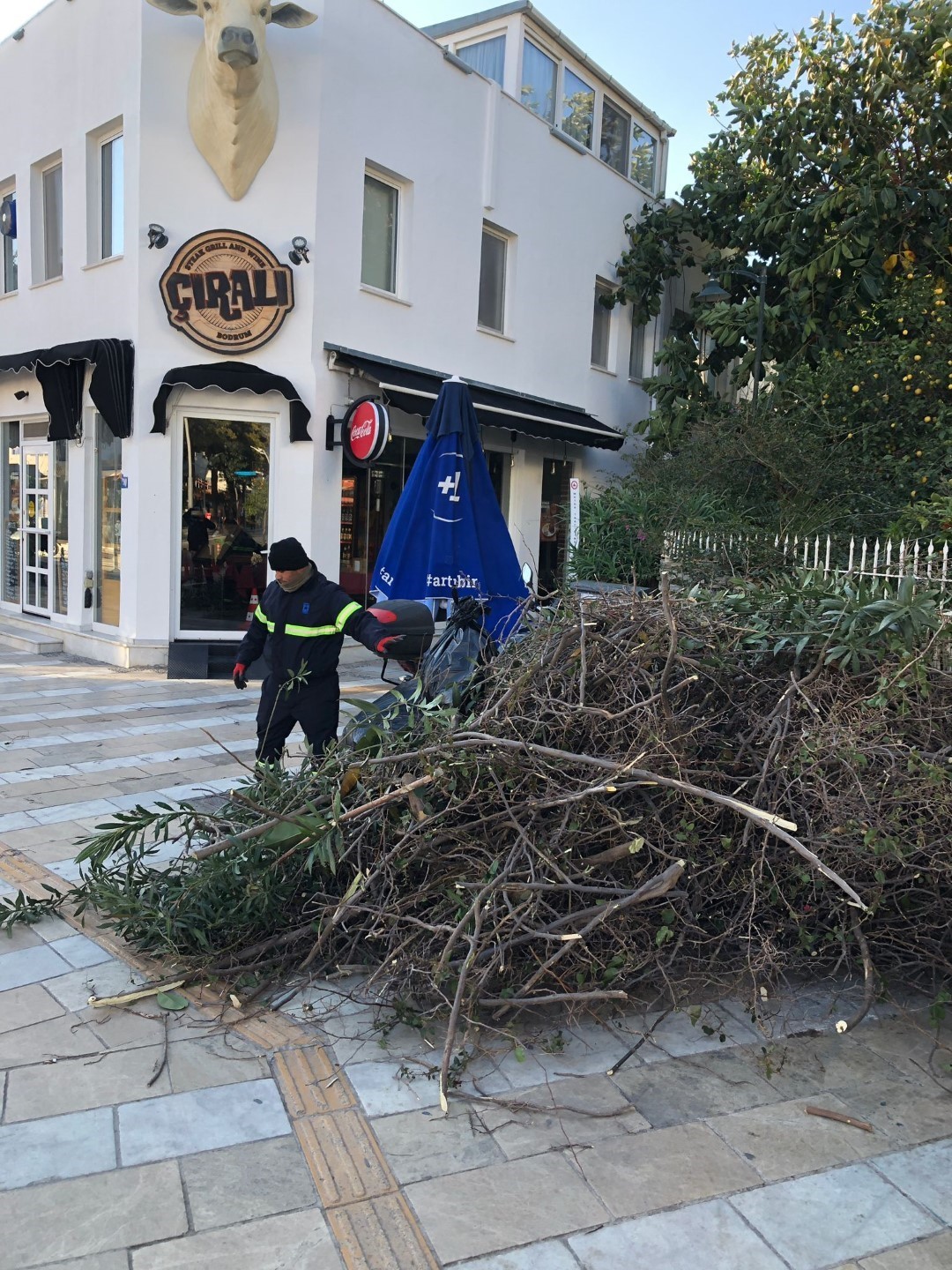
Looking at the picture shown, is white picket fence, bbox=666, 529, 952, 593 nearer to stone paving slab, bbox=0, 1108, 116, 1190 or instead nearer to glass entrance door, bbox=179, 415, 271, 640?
glass entrance door, bbox=179, 415, 271, 640

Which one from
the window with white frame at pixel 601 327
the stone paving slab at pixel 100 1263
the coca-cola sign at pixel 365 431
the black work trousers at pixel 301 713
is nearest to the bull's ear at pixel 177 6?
the coca-cola sign at pixel 365 431

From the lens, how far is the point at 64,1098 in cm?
296

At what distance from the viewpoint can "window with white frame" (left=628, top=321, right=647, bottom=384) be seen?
51.6 ft

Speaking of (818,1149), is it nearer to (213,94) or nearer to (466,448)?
(466,448)

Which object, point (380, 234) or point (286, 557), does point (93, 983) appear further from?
point (380, 234)

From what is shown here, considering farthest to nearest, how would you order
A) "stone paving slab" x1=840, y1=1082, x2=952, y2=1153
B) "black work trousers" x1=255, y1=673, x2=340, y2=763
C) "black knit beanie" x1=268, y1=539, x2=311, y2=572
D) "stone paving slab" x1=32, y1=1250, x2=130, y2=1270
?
"black work trousers" x1=255, y1=673, x2=340, y2=763 < "black knit beanie" x1=268, y1=539, x2=311, y2=572 < "stone paving slab" x1=840, y1=1082, x2=952, y2=1153 < "stone paving slab" x1=32, y1=1250, x2=130, y2=1270

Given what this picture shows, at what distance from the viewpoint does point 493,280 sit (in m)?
12.8

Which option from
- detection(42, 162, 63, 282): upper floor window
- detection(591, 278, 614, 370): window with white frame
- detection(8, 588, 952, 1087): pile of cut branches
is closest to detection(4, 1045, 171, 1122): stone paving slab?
detection(8, 588, 952, 1087): pile of cut branches

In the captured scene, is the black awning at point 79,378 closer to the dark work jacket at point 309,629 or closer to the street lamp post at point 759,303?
the dark work jacket at point 309,629

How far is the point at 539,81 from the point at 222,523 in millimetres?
7954

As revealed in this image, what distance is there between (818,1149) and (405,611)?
2.91 metres

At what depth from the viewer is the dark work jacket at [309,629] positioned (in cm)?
507

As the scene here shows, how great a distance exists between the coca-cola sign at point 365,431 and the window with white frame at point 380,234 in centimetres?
176

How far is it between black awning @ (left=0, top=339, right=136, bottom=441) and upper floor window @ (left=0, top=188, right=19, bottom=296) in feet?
5.68
